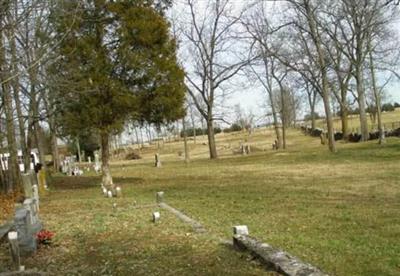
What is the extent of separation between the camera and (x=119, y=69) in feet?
73.4

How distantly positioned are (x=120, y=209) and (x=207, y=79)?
99.8ft

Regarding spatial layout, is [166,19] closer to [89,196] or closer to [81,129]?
[81,129]

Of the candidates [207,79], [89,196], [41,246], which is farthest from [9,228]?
[207,79]

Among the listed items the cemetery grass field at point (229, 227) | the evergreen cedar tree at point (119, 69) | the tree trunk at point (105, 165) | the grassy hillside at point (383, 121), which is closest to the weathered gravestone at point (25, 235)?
the cemetery grass field at point (229, 227)

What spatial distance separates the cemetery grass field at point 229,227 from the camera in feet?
24.5

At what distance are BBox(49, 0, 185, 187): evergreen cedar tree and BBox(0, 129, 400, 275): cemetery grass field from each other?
9.99 ft

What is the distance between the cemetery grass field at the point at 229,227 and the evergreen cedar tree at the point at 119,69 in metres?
3.04

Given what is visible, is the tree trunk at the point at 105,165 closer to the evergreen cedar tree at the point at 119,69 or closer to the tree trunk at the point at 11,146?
the evergreen cedar tree at the point at 119,69

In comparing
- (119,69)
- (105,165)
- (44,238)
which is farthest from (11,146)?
(44,238)

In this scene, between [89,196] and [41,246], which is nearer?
[41,246]

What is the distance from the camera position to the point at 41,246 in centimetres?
938

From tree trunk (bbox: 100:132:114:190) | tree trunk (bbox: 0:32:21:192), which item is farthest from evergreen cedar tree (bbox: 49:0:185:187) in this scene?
tree trunk (bbox: 0:32:21:192)

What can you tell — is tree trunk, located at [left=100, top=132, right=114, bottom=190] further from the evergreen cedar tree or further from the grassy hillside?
the grassy hillside

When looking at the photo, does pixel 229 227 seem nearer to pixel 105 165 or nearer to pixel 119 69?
pixel 105 165
